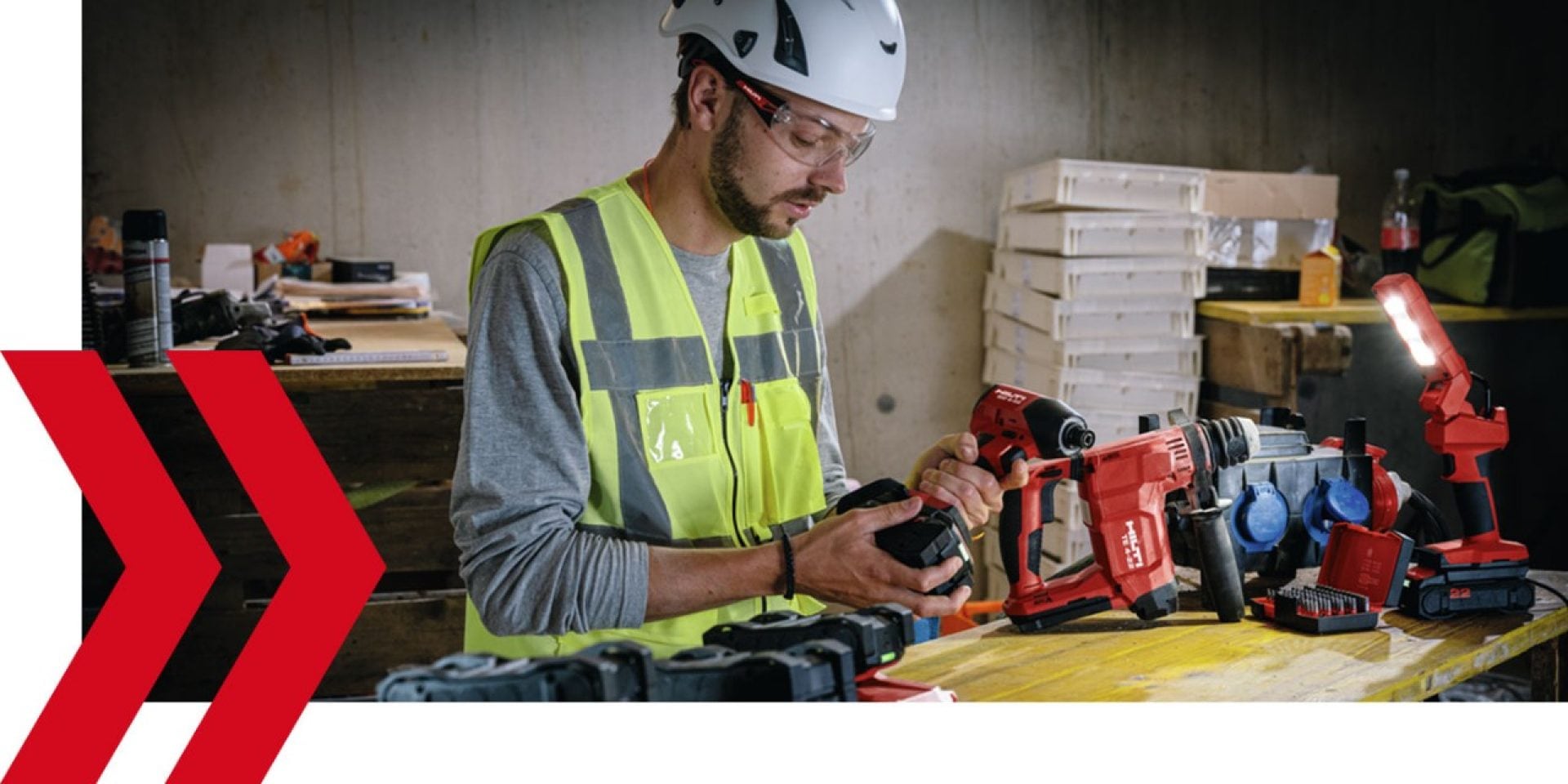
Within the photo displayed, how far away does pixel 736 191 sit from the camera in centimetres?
168

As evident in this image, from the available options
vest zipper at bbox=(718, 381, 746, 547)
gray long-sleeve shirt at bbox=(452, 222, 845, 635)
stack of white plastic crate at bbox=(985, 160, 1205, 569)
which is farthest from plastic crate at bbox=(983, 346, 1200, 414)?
gray long-sleeve shirt at bbox=(452, 222, 845, 635)

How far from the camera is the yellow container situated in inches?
150

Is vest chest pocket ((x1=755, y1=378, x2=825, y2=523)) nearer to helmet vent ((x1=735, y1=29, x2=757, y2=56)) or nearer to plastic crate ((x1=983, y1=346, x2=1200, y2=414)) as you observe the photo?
helmet vent ((x1=735, y1=29, x2=757, y2=56))

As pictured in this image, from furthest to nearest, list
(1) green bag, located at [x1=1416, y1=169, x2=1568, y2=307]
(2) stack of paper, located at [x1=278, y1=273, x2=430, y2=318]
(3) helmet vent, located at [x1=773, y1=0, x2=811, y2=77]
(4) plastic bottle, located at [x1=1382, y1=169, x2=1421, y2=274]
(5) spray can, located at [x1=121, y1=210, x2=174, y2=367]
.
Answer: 1. (4) plastic bottle, located at [x1=1382, y1=169, x2=1421, y2=274]
2. (1) green bag, located at [x1=1416, y1=169, x2=1568, y2=307]
3. (2) stack of paper, located at [x1=278, y1=273, x2=430, y2=318]
4. (5) spray can, located at [x1=121, y1=210, x2=174, y2=367]
5. (3) helmet vent, located at [x1=773, y1=0, x2=811, y2=77]

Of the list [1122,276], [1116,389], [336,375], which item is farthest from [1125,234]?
[336,375]

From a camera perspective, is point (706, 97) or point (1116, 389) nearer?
point (706, 97)

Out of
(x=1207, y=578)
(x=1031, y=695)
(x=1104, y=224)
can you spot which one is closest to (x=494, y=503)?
(x=1031, y=695)

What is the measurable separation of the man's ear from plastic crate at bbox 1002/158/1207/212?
2.15m

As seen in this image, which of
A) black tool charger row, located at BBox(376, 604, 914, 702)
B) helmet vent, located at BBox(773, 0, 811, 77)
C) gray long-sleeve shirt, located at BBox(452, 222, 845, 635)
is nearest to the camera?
black tool charger row, located at BBox(376, 604, 914, 702)

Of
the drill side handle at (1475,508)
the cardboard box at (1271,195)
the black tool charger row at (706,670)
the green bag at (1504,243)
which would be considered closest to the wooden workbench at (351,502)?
the black tool charger row at (706,670)

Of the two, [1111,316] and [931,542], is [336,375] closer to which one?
[931,542]

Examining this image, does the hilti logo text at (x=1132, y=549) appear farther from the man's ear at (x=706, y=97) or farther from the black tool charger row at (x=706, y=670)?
the man's ear at (x=706, y=97)

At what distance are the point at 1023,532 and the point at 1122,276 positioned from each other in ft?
6.66

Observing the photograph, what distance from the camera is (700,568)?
1.59 meters
